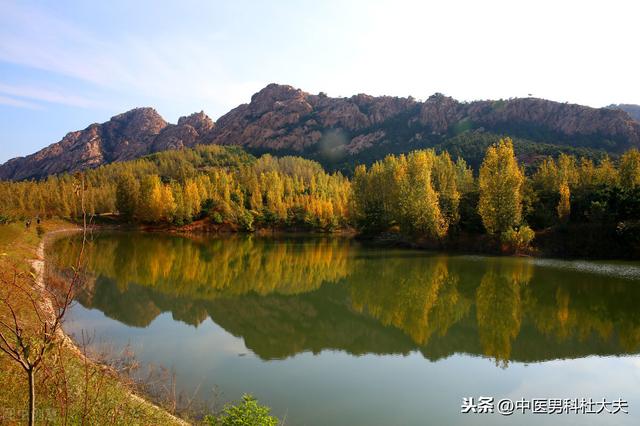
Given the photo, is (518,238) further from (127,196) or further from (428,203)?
(127,196)

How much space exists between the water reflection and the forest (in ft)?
20.4

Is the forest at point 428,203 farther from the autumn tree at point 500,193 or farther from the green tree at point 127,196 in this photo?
the green tree at point 127,196

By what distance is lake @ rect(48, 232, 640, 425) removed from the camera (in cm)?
1049

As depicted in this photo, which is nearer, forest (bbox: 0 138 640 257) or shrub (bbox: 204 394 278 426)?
shrub (bbox: 204 394 278 426)

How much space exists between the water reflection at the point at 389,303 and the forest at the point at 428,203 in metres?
6.22

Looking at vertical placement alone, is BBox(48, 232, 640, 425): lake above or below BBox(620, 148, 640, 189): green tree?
below

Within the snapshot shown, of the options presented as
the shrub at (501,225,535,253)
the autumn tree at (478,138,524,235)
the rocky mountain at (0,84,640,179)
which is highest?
the rocky mountain at (0,84,640,179)

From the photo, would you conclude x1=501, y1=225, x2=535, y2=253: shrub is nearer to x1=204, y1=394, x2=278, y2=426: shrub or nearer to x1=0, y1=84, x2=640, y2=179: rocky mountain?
x1=204, y1=394, x2=278, y2=426: shrub

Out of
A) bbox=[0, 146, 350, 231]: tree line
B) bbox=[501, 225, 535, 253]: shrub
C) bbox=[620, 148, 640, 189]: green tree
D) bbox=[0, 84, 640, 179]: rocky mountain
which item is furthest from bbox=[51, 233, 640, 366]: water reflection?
bbox=[0, 84, 640, 179]: rocky mountain

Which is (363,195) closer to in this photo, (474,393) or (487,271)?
(487,271)

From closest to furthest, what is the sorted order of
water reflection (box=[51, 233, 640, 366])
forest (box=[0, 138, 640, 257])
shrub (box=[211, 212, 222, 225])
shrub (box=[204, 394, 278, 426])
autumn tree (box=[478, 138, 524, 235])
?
1. shrub (box=[204, 394, 278, 426])
2. water reflection (box=[51, 233, 640, 366])
3. forest (box=[0, 138, 640, 257])
4. autumn tree (box=[478, 138, 524, 235])
5. shrub (box=[211, 212, 222, 225])

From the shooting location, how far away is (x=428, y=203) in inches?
1672

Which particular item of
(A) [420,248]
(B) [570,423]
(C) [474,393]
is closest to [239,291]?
(C) [474,393]

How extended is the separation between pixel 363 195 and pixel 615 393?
46116mm
